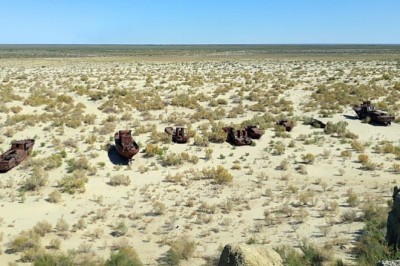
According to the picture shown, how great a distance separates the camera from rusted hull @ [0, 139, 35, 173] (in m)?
18.1

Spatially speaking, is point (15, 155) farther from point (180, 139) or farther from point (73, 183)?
point (180, 139)

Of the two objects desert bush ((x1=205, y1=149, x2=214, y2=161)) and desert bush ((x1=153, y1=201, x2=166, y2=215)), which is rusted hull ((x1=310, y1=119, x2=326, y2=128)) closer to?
desert bush ((x1=205, y1=149, x2=214, y2=161))

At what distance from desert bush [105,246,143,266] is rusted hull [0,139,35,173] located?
9426 millimetres

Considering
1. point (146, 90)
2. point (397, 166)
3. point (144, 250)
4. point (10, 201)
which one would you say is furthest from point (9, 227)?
point (146, 90)

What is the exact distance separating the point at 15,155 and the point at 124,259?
10947mm

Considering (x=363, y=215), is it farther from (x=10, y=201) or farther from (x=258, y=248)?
(x=10, y=201)

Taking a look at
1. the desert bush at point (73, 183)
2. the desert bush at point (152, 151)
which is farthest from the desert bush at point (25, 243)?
the desert bush at point (152, 151)

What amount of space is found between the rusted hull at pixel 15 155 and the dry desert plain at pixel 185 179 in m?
0.28

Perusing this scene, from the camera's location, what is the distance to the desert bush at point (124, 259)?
1024 centimetres

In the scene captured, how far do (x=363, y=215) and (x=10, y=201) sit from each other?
1213cm

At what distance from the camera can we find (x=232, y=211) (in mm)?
14500

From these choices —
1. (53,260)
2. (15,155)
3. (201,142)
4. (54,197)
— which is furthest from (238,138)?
(53,260)

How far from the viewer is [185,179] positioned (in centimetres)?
1777

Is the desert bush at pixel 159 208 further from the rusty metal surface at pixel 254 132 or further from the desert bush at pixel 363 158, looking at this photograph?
the rusty metal surface at pixel 254 132
